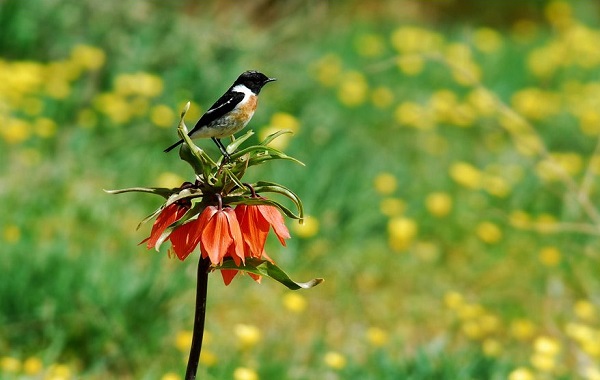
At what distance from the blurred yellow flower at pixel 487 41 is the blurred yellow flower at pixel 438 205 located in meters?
3.15

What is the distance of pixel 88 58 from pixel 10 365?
2.74 metres

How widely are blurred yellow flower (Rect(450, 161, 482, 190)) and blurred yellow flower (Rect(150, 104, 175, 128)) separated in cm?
146

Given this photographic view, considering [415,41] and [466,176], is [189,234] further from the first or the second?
[415,41]

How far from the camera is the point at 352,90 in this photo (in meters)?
6.03

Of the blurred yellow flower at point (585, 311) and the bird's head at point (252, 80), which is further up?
the blurred yellow flower at point (585, 311)

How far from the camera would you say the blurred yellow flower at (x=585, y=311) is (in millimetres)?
3797

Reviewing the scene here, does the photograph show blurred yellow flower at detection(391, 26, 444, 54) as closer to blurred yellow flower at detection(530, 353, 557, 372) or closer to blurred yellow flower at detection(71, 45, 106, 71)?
blurred yellow flower at detection(71, 45, 106, 71)

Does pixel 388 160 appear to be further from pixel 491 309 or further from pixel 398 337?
pixel 398 337

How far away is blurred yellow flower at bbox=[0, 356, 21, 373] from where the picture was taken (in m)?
2.74

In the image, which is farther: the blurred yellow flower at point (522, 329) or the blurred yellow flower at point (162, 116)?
the blurred yellow flower at point (162, 116)

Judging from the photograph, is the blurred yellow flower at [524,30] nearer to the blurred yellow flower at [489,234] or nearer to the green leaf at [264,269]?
the blurred yellow flower at [489,234]

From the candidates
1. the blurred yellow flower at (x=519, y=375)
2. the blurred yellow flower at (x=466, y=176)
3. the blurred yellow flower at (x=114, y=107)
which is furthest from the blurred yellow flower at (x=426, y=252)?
the blurred yellow flower at (x=114, y=107)

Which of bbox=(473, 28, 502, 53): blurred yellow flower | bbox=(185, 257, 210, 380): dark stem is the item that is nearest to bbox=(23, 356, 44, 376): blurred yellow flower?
bbox=(185, 257, 210, 380): dark stem

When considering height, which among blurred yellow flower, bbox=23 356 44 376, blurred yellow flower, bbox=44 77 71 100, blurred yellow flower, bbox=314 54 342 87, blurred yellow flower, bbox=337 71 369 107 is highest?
blurred yellow flower, bbox=314 54 342 87
